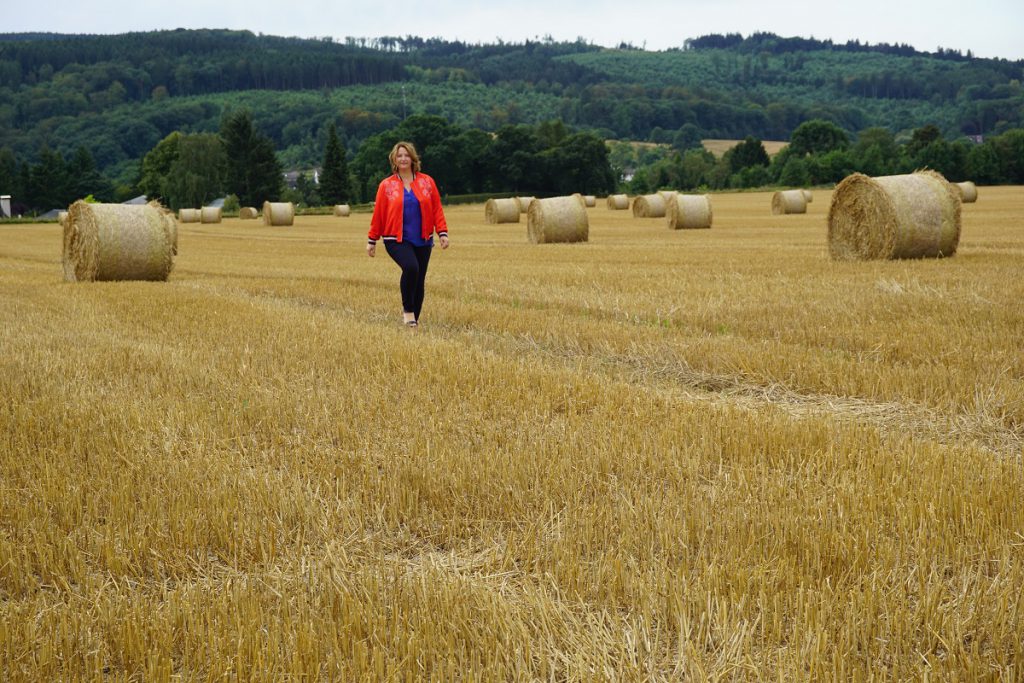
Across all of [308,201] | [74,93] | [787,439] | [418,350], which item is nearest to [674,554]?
[787,439]

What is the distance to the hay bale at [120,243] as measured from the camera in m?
17.5

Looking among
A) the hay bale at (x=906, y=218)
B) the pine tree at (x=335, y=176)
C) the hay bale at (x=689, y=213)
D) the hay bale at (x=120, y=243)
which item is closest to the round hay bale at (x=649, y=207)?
the hay bale at (x=689, y=213)

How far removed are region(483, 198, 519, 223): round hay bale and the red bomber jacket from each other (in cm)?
3456

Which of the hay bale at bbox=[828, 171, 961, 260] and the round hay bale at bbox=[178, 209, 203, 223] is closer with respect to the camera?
the hay bale at bbox=[828, 171, 961, 260]

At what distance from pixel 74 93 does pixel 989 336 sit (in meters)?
215

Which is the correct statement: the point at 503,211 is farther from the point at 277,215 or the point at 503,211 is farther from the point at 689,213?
the point at 277,215

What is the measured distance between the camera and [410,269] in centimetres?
1127

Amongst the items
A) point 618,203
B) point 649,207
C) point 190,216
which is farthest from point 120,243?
point 190,216

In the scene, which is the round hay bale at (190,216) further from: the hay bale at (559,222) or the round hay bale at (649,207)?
the hay bale at (559,222)

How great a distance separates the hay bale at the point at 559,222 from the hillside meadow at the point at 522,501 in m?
17.9

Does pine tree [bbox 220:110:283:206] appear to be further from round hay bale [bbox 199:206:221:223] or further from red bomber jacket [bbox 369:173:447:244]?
red bomber jacket [bbox 369:173:447:244]

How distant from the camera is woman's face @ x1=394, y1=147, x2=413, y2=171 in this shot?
11.4 m

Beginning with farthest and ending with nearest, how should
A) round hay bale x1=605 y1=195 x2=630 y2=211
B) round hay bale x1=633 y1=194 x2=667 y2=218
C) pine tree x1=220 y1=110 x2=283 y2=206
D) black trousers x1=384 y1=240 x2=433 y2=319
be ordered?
pine tree x1=220 y1=110 x2=283 y2=206 < round hay bale x1=605 y1=195 x2=630 y2=211 < round hay bale x1=633 y1=194 x2=667 y2=218 < black trousers x1=384 y1=240 x2=433 y2=319

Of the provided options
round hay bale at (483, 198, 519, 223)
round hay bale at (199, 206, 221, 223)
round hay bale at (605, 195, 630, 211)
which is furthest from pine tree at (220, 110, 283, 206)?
round hay bale at (483, 198, 519, 223)
